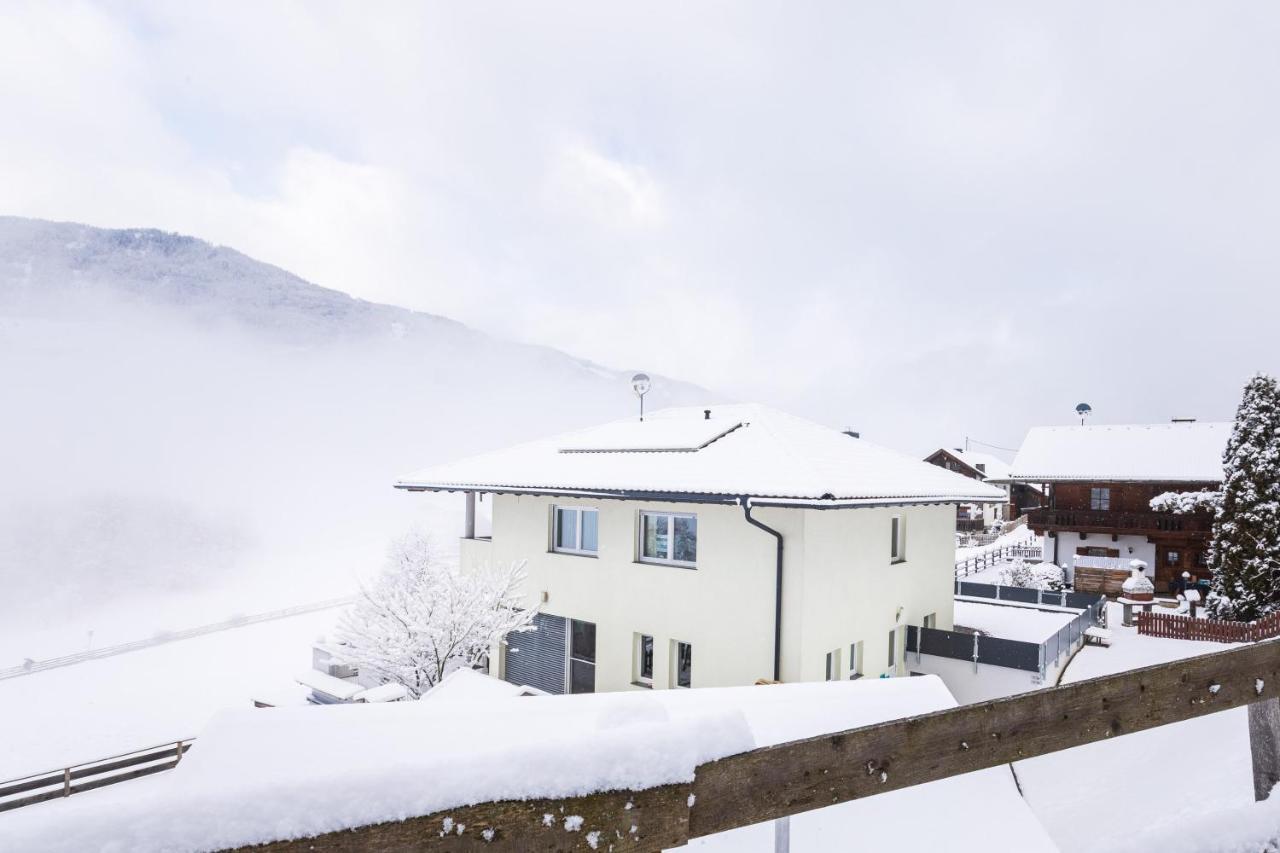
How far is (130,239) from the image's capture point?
623ft

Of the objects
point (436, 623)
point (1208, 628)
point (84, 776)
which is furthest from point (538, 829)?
point (1208, 628)

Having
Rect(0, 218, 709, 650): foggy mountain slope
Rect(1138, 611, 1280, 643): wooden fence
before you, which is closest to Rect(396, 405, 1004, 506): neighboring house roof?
Rect(0, 218, 709, 650): foggy mountain slope

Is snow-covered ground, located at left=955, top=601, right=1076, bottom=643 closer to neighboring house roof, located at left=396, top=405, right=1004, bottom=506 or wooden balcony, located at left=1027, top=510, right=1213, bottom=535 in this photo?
neighboring house roof, located at left=396, top=405, right=1004, bottom=506

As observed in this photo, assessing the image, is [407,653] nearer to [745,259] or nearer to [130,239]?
[745,259]

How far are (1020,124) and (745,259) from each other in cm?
14461

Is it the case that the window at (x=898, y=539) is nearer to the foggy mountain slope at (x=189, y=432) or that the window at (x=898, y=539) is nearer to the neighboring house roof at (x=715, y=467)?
→ the neighboring house roof at (x=715, y=467)

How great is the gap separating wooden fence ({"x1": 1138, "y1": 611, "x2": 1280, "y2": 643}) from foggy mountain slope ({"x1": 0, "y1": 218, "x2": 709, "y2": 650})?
717 inches

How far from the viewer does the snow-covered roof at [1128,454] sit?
97.3 ft

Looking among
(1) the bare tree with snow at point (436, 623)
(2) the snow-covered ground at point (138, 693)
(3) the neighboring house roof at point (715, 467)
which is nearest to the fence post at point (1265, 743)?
(3) the neighboring house roof at point (715, 467)

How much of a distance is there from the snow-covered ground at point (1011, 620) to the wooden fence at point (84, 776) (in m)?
18.8

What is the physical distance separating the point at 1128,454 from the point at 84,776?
40.2 m

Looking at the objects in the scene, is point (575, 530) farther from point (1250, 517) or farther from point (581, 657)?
point (1250, 517)

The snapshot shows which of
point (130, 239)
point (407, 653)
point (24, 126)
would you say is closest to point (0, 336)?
point (130, 239)

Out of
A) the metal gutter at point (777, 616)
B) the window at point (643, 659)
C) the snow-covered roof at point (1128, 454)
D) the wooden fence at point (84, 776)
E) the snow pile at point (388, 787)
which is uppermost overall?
the snow-covered roof at point (1128, 454)
